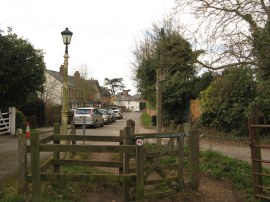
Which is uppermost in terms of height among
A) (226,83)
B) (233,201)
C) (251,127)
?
(226,83)

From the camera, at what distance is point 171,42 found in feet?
84.3

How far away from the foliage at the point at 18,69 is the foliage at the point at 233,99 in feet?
34.6

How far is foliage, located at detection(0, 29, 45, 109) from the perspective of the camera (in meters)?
22.4

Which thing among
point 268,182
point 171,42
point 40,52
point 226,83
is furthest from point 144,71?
point 268,182

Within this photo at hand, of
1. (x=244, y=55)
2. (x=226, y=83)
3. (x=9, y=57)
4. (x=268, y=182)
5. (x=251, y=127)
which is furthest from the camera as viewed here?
(x=9, y=57)

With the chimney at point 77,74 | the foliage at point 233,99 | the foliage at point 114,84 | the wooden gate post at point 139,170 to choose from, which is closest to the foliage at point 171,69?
the foliage at point 233,99

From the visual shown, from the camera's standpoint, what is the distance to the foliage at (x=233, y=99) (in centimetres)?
2048

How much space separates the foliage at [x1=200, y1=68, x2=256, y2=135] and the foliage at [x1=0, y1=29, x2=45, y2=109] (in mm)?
10555

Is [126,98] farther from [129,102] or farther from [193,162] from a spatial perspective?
[193,162]

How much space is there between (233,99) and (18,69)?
12.2 m

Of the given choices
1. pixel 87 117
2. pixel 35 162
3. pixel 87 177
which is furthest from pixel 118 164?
pixel 87 117

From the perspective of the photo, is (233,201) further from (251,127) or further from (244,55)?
(244,55)

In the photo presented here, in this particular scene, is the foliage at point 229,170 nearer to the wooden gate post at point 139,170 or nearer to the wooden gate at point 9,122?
the wooden gate post at point 139,170

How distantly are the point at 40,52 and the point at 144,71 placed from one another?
34.8ft
